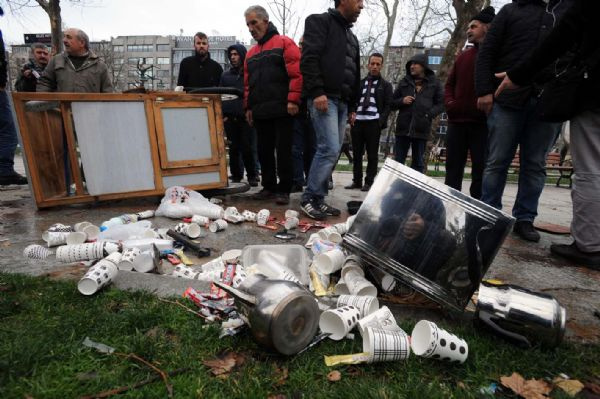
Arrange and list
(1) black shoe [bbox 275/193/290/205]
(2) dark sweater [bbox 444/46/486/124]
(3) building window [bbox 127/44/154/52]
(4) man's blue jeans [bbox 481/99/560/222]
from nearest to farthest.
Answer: (4) man's blue jeans [bbox 481/99/560/222]
(2) dark sweater [bbox 444/46/486/124]
(1) black shoe [bbox 275/193/290/205]
(3) building window [bbox 127/44/154/52]

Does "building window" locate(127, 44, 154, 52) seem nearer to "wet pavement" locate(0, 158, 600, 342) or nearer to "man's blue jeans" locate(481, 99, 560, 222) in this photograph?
"wet pavement" locate(0, 158, 600, 342)

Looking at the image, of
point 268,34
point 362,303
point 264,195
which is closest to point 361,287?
point 362,303

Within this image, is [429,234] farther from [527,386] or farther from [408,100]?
[408,100]

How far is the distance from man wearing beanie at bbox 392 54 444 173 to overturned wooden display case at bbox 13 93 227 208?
295 cm

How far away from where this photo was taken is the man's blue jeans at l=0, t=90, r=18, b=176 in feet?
17.3

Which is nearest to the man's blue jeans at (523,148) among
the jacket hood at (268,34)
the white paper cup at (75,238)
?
the jacket hood at (268,34)

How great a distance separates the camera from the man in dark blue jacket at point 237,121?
5570 mm

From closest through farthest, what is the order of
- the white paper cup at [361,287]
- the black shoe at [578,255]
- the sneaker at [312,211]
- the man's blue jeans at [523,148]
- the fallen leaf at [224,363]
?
the fallen leaf at [224,363] → the white paper cup at [361,287] → the black shoe at [578,255] → the man's blue jeans at [523,148] → the sneaker at [312,211]

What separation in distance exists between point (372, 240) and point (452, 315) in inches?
20.9

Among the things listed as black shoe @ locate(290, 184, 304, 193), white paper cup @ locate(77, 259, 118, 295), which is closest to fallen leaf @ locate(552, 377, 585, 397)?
white paper cup @ locate(77, 259, 118, 295)

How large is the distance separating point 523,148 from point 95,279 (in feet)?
11.4

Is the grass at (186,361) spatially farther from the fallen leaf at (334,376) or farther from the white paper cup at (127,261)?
the white paper cup at (127,261)

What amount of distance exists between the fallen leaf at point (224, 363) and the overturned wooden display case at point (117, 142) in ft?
10.3

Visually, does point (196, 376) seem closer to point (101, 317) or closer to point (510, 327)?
point (101, 317)
